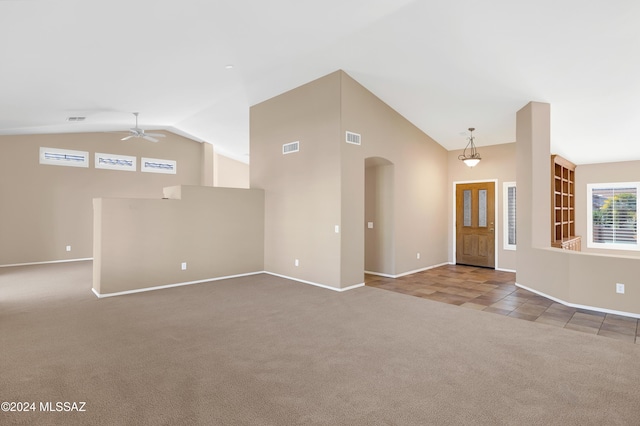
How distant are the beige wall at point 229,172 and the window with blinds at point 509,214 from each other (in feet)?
31.3

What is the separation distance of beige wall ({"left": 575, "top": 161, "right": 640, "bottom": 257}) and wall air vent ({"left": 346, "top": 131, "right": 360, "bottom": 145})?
6924 millimetres

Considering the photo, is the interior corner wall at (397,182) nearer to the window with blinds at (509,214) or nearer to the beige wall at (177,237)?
the window with blinds at (509,214)

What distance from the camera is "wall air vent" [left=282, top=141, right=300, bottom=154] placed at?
21.1 ft

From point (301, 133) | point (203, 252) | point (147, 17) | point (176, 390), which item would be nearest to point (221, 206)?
point (203, 252)

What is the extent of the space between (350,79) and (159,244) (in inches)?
178

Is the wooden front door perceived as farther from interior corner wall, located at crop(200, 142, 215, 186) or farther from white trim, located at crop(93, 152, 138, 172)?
white trim, located at crop(93, 152, 138, 172)

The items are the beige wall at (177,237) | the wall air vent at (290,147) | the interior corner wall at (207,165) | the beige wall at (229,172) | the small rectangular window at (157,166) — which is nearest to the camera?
the beige wall at (177,237)

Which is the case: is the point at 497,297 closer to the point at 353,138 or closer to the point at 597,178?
the point at 353,138

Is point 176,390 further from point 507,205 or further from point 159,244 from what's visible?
point 507,205

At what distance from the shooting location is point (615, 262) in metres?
4.39

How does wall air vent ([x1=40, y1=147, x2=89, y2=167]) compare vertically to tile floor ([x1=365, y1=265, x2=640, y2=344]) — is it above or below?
above

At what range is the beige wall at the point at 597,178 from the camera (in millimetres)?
8178

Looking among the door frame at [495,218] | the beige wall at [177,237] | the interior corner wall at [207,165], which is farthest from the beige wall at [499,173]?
the interior corner wall at [207,165]

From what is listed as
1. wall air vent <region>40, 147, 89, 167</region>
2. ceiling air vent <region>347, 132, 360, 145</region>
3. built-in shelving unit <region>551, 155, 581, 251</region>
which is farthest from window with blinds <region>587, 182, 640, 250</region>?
wall air vent <region>40, 147, 89, 167</region>
